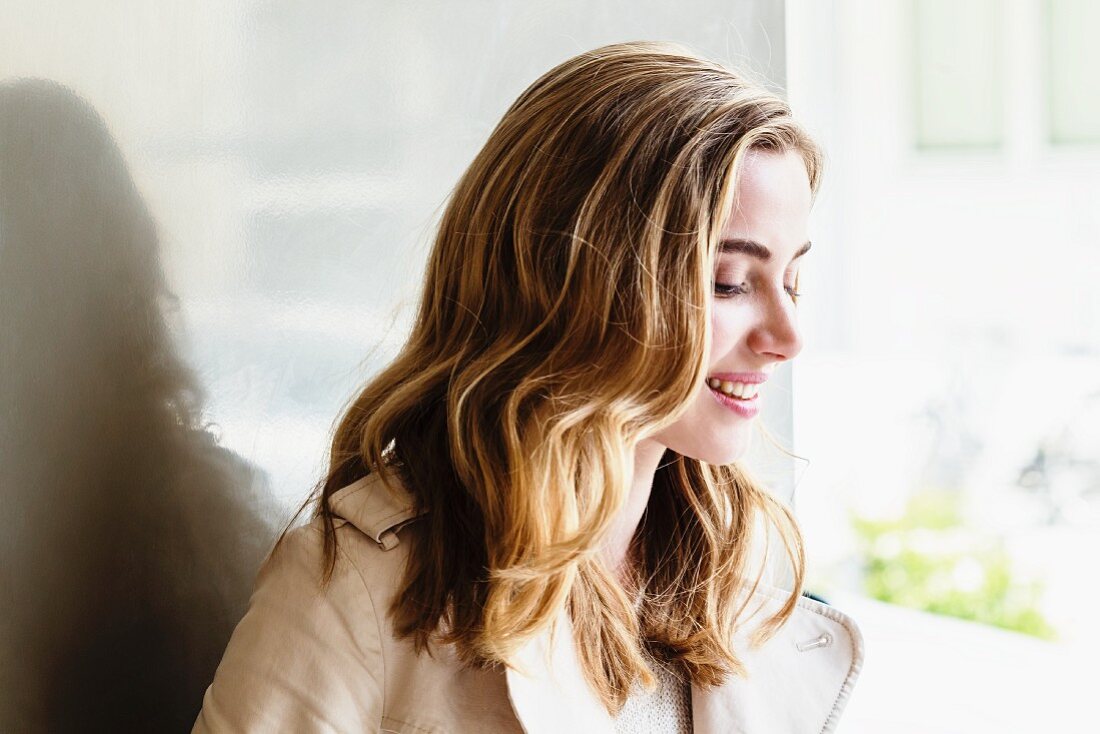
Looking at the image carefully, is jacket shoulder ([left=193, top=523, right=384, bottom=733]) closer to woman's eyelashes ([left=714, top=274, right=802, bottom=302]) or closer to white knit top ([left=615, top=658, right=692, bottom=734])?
white knit top ([left=615, top=658, right=692, bottom=734])

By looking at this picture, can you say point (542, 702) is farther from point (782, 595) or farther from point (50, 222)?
point (50, 222)

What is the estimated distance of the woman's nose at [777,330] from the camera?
3.09ft

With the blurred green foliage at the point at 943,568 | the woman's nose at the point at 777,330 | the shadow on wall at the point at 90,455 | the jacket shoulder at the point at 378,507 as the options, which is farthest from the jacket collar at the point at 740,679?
the blurred green foliage at the point at 943,568

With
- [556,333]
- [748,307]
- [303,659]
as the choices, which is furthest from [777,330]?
[303,659]

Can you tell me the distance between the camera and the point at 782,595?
1.20 metres

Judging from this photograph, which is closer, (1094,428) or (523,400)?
(523,400)

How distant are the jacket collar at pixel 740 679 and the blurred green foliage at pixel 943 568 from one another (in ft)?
9.83

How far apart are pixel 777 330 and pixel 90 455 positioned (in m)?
0.60

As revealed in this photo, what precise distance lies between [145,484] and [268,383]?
156mm

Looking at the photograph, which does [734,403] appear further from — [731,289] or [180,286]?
[180,286]

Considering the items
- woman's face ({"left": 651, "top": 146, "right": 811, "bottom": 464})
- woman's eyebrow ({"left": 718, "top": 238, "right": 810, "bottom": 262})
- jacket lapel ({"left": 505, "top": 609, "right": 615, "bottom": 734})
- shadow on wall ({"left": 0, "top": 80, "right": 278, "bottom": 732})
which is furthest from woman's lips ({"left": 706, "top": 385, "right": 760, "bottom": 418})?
shadow on wall ({"left": 0, "top": 80, "right": 278, "bottom": 732})

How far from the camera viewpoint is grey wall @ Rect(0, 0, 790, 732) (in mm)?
894

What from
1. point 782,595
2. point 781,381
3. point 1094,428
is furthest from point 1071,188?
point 782,595

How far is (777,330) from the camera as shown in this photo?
37.3 inches
